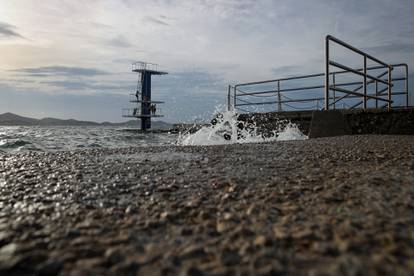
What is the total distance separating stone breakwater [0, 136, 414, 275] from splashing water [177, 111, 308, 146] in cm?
596

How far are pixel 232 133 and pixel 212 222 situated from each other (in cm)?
799

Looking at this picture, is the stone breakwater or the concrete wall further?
the concrete wall

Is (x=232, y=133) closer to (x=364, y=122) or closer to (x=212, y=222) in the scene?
(x=364, y=122)

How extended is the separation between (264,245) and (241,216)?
0.35m

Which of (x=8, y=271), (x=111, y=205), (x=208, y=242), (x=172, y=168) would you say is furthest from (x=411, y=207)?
(x=172, y=168)

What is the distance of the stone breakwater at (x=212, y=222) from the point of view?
3.53 feet

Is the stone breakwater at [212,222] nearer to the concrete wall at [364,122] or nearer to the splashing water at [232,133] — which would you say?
the concrete wall at [364,122]

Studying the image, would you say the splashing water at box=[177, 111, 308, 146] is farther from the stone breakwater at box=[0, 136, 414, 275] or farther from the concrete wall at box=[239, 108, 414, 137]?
the stone breakwater at box=[0, 136, 414, 275]

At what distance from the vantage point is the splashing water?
8688 mm

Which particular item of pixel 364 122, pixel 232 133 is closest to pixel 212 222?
pixel 364 122

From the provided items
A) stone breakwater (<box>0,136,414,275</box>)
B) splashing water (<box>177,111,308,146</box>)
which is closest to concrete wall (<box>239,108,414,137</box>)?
splashing water (<box>177,111,308,146</box>)

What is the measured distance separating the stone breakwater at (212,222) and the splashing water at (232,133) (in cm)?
596

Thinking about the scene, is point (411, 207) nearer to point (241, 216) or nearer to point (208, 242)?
point (241, 216)

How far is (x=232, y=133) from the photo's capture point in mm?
9422
